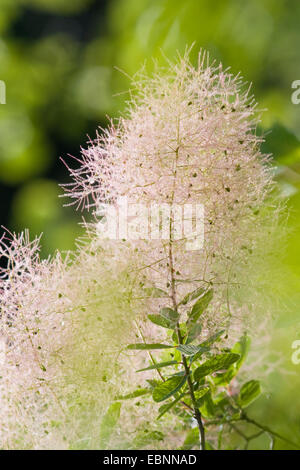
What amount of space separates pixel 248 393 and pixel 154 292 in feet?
0.60

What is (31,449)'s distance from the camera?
1.88ft

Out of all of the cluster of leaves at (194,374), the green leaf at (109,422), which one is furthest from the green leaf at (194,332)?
the green leaf at (109,422)

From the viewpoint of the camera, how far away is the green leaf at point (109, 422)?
0.56 m

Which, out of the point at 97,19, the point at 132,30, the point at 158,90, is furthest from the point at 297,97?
the point at 97,19

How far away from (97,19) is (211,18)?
1.43 meters

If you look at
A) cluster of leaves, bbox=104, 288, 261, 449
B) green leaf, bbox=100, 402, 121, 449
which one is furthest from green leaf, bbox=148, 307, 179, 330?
green leaf, bbox=100, 402, 121, 449

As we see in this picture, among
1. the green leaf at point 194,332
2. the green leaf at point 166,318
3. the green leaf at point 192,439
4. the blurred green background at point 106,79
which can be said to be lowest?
the green leaf at point 192,439

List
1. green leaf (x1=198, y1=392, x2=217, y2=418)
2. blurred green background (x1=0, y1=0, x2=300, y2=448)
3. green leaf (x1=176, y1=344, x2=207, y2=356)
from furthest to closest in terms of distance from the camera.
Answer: blurred green background (x1=0, y1=0, x2=300, y2=448)
green leaf (x1=198, y1=392, x2=217, y2=418)
green leaf (x1=176, y1=344, x2=207, y2=356)

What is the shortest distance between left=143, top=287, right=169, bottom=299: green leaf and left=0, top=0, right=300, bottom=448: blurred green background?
0.09 m

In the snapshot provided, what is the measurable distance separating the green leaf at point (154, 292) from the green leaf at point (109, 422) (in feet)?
0.38

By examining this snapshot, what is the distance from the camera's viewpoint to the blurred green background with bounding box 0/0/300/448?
0.70 meters

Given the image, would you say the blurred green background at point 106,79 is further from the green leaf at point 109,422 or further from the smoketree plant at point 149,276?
the green leaf at point 109,422

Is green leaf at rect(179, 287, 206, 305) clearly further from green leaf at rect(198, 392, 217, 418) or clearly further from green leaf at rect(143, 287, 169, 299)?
green leaf at rect(198, 392, 217, 418)

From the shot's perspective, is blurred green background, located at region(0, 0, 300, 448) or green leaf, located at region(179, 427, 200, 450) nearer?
green leaf, located at region(179, 427, 200, 450)
